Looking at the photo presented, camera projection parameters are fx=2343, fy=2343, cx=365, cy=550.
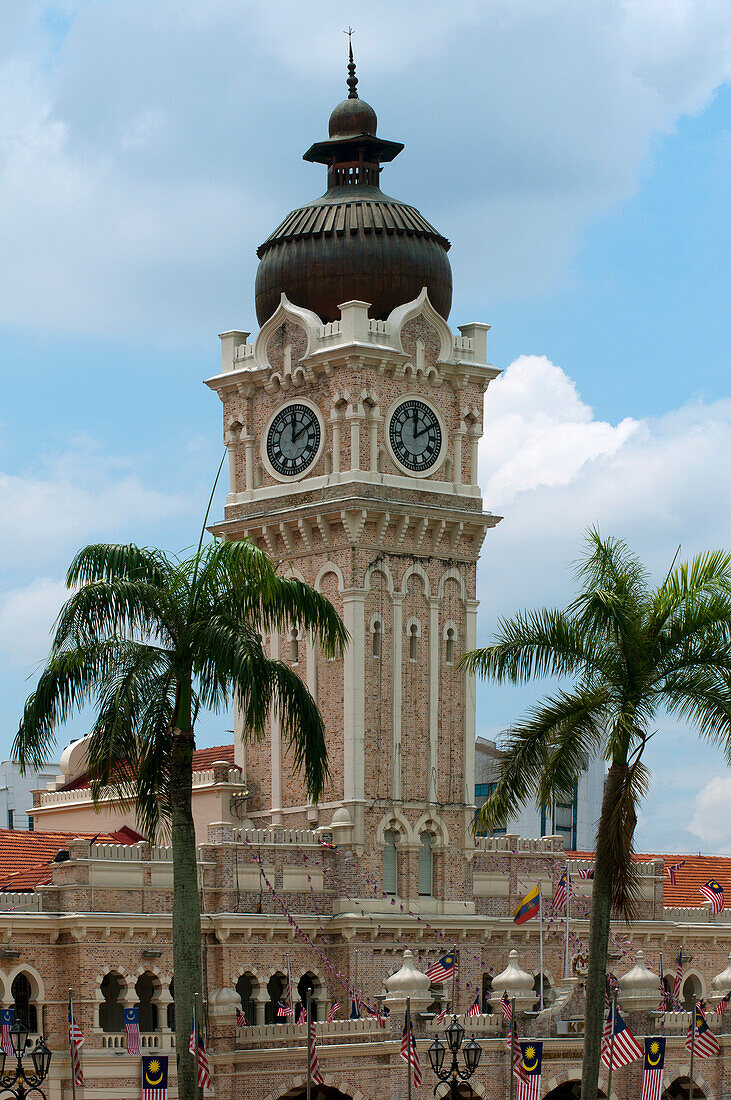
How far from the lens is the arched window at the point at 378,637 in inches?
2574

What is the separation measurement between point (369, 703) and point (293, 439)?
8.29 meters

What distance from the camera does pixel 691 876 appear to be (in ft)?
254

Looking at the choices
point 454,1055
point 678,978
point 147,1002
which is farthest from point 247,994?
point 678,978

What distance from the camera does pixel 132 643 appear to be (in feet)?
147

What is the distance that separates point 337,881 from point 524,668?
18298 millimetres

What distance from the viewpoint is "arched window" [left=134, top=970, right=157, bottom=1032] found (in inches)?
2282

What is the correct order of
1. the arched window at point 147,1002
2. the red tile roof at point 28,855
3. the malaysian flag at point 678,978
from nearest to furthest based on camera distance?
the arched window at point 147,1002 < the red tile roof at point 28,855 < the malaysian flag at point 678,978

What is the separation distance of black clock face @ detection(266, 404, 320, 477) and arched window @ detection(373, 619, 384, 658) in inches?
203

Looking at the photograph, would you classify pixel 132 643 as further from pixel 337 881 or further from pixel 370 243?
pixel 370 243

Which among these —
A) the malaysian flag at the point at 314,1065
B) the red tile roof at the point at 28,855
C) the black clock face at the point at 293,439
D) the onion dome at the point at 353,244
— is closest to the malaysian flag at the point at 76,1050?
the red tile roof at the point at 28,855

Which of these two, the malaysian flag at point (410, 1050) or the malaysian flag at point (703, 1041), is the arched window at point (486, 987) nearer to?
the malaysian flag at point (703, 1041)

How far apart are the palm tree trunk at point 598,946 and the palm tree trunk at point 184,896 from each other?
7.62m

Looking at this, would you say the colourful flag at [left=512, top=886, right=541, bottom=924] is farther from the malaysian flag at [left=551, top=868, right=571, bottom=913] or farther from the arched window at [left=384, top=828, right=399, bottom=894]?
the arched window at [left=384, top=828, right=399, bottom=894]

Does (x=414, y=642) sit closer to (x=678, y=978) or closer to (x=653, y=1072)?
(x=678, y=978)
